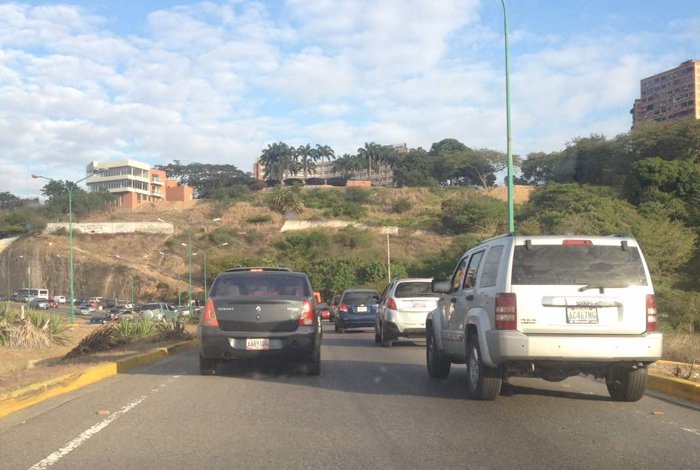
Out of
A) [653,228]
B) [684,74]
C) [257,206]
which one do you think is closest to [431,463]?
[653,228]

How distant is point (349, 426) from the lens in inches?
297

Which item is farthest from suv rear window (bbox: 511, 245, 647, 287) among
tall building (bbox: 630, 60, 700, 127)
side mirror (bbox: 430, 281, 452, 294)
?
tall building (bbox: 630, 60, 700, 127)

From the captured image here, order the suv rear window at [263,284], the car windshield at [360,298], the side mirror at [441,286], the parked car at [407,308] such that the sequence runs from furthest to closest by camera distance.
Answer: the car windshield at [360,298] < the parked car at [407,308] < the suv rear window at [263,284] < the side mirror at [441,286]

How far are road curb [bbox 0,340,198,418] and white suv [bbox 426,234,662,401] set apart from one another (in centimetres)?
582

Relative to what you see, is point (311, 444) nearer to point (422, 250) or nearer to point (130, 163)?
point (422, 250)

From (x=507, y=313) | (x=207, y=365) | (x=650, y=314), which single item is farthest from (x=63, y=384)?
(x=650, y=314)

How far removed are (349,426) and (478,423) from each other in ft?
4.65

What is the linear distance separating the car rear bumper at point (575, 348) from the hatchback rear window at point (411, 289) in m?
9.04

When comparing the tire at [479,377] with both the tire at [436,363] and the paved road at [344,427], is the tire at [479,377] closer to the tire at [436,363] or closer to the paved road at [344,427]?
the paved road at [344,427]

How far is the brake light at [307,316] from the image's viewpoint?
452 inches

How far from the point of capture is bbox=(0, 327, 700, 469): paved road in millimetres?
6180

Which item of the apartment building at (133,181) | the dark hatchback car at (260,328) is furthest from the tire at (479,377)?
the apartment building at (133,181)

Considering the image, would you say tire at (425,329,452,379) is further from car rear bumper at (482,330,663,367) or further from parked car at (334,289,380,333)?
parked car at (334,289,380,333)

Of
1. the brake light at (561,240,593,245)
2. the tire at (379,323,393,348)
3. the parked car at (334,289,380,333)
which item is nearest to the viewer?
the brake light at (561,240,593,245)
